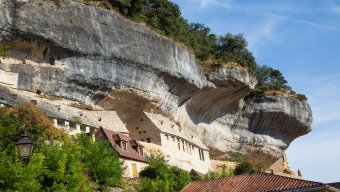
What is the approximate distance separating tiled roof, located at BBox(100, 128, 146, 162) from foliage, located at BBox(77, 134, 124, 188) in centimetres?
368

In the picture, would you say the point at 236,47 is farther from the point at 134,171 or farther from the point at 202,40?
the point at 134,171

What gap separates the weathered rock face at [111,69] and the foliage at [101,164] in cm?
841

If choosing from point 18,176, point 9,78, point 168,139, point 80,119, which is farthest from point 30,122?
point 168,139

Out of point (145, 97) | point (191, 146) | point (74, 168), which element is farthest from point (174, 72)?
point (74, 168)

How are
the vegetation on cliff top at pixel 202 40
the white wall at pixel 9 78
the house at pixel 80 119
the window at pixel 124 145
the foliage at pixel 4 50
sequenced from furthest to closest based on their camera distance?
the vegetation on cliff top at pixel 202 40
the window at pixel 124 145
the foliage at pixel 4 50
the house at pixel 80 119
the white wall at pixel 9 78

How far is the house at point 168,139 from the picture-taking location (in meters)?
44.6

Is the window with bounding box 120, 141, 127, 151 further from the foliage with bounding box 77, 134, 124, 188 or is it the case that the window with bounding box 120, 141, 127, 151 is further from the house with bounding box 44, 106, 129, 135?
the foliage with bounding box 77, 134, 124, 188

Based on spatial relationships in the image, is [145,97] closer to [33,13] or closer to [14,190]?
[33,13]

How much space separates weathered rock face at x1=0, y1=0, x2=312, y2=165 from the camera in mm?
36906

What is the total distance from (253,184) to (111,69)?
16.5 meters

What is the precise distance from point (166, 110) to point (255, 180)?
65.3 ft

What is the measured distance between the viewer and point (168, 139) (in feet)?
149

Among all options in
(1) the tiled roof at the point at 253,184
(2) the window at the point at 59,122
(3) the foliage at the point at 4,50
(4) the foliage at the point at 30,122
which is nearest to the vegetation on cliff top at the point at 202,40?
(3) the foliage at the point at 4,50

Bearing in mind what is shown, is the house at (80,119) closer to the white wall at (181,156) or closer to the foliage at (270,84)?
the white wall at (181,156)
